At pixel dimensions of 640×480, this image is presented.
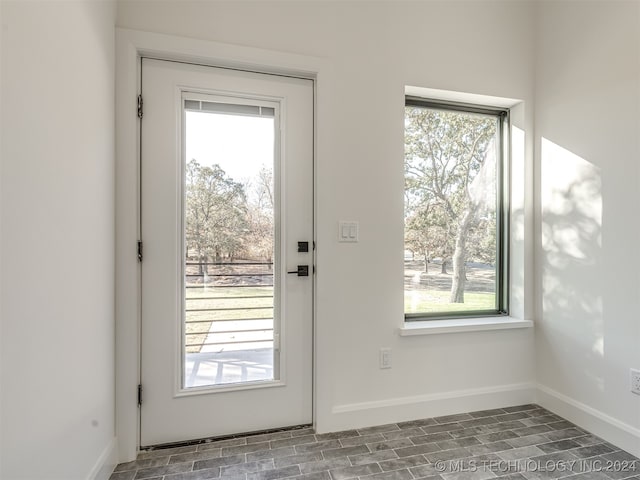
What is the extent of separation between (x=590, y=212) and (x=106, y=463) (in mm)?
2837

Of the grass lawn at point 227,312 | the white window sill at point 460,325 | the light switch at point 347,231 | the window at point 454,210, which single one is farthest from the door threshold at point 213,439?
the light switch at point 347,231

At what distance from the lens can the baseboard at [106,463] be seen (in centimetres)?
144

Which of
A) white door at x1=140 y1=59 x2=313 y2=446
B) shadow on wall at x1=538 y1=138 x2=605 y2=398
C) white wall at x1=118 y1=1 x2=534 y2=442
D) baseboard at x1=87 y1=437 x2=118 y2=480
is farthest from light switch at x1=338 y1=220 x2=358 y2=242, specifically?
baseboard at x1=87 y1=437 x2=118 y2=480

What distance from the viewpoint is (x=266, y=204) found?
194 centimetres

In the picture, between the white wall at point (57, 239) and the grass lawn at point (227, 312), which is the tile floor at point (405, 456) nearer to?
the white wall at point (57, 239)

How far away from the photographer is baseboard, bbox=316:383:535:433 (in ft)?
6.41

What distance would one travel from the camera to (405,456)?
5.62 feet

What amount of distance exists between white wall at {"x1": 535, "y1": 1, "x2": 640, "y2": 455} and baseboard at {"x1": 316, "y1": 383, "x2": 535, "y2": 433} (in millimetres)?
210

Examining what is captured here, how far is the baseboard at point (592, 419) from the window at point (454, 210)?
0.60 metres

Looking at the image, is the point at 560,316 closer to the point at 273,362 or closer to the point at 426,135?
the point at 426,135

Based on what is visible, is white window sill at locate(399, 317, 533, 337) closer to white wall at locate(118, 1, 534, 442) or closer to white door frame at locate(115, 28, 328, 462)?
white wall at locate(118, 1, 534, 442)

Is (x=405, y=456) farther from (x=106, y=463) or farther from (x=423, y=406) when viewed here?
(x=106, y=463)

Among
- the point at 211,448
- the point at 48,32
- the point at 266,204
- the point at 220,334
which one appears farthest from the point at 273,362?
the point at 48,32

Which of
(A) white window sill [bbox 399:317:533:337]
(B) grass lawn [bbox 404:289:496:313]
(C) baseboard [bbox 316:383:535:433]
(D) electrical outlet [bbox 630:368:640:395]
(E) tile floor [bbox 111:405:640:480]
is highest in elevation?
(B) grass lawn [bbox 404:289:496:313]
